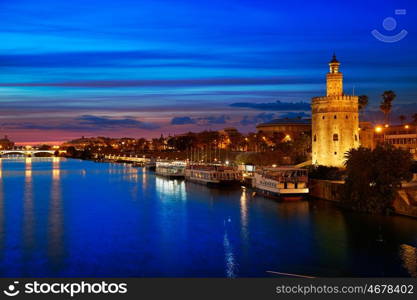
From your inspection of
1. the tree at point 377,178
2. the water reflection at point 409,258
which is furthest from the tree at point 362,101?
the water reflection at point 409,258

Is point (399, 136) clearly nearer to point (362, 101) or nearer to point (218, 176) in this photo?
point (362, 101)

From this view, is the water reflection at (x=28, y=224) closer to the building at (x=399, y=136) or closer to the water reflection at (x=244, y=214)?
the water reflection at (x=244, y=214)

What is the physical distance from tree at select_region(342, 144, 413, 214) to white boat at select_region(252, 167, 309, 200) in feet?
25.8

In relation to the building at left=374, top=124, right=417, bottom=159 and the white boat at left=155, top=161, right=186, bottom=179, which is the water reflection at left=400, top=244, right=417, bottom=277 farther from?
the white boat at left=155, top=161, right=186, bottom=179

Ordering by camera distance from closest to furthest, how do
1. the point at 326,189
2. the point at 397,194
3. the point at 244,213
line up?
the point at 397,194
the point at 244,213
the point at 326,189

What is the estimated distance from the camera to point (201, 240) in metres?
30.9

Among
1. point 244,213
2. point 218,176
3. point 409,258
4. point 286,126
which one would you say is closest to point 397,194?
point 244,213

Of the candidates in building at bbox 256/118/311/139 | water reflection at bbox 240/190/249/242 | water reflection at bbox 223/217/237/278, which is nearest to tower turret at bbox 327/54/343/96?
water reflection at bbox 240/190/249/242

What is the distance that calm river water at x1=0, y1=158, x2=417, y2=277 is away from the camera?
24.8m

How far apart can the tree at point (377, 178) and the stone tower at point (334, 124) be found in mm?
13507

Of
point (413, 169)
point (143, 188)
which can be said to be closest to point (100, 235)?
point (413, 169)

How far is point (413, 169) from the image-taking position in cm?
4331

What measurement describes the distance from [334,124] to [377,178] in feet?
54.4

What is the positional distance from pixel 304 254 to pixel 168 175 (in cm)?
5570
